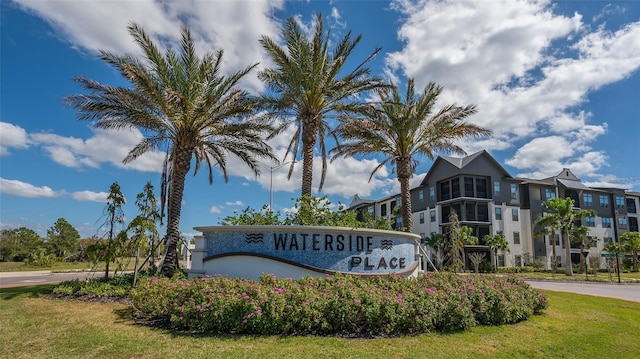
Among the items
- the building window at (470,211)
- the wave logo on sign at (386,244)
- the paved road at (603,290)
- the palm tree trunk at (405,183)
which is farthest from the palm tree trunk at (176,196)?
the building window at (470,211)

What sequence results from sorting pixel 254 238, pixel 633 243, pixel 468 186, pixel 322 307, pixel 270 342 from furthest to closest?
pixel 468 186, pixel 633 243, pixel 254 238, pixel 322 307, pixel 270 342

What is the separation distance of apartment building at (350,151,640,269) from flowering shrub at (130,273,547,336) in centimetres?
3622

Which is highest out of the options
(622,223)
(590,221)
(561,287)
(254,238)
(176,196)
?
(590,221)

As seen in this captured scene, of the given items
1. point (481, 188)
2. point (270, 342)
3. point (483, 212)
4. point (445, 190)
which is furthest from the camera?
point (445, 190)

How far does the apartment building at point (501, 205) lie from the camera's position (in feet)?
156

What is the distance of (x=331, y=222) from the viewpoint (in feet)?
40.3

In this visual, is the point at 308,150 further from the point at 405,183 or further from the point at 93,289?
the point at 93,289

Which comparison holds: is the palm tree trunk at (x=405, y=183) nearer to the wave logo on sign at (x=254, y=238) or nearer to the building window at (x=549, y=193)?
the wave logo on sign at (x=254, y=238)

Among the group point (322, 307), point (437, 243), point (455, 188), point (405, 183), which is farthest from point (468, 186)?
point (322, 307)

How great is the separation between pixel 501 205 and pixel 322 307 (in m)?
47.1

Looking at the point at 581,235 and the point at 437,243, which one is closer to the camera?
the point at 581,235

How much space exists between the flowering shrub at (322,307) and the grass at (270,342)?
0.99ft

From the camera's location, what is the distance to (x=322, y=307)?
24.9 feet

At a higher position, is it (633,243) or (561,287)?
(633,243)
